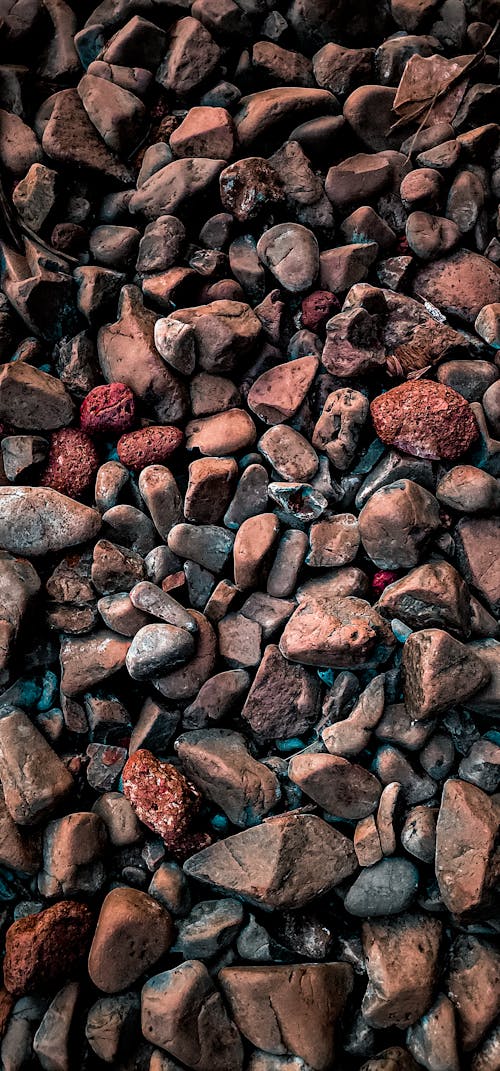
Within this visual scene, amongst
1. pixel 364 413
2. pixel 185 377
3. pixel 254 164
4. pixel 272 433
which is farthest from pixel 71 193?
pixel 364 413

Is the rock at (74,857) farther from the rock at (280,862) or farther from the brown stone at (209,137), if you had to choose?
the brown stone at (209,137)

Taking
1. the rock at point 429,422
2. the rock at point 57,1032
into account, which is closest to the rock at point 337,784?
the rock at point 57,1032

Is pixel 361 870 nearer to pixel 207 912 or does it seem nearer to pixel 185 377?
pixel 207 912

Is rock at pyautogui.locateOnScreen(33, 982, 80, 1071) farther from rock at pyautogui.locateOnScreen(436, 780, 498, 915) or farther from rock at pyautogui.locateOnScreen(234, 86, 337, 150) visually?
rock at pyautogui.locateOnScreen(234, 86, 337, 150)

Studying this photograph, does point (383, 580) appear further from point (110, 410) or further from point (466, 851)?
point (110, 410)

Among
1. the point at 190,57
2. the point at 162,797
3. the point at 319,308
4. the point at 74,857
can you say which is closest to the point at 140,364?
the point at 319,308
